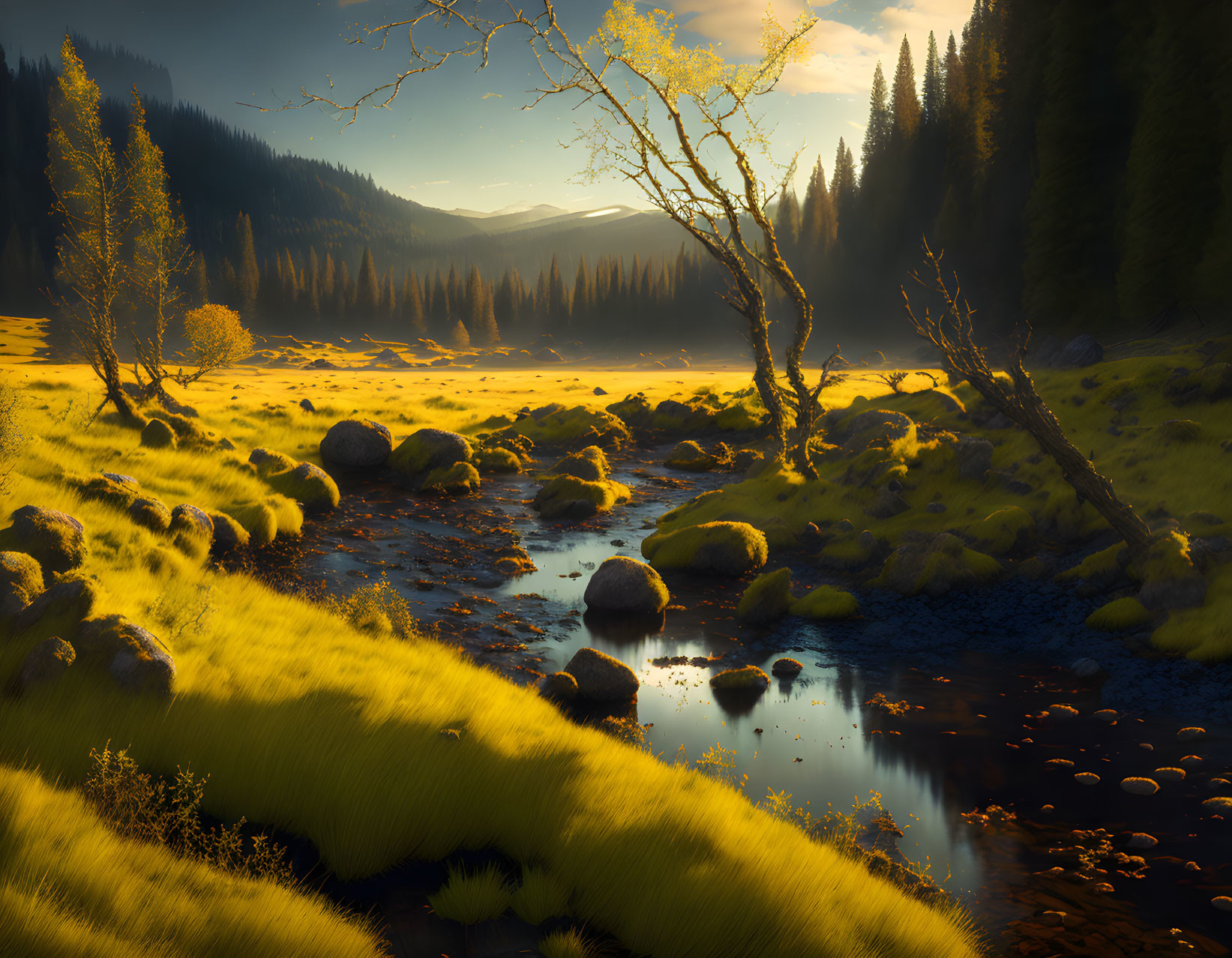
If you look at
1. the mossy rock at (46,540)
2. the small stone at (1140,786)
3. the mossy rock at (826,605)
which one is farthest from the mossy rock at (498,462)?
the small stone at (1140,786)

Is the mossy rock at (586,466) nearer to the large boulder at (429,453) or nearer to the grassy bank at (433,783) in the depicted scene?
the large boulder at (429,453)

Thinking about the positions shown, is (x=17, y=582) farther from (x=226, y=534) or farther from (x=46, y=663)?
(x=226, y=534)

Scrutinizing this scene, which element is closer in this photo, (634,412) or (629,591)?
(629,591)

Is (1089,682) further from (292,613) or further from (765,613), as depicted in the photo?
(292,613)

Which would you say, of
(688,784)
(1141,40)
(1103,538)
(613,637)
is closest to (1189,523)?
(1103,538)

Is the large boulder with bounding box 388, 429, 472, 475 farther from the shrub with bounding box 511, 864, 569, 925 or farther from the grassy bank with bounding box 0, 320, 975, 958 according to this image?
the shrub with bounding box 511, 864, 569, 925

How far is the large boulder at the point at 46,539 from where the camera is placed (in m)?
9.66

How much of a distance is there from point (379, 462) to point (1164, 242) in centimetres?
3721

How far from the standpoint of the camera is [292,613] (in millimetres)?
10781

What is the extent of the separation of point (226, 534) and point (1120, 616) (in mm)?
16903

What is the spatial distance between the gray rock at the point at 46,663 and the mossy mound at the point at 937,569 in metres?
12.8

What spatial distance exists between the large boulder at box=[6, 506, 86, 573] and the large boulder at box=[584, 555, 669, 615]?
26.4 ft

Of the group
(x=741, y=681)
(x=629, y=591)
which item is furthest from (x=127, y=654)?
(x=629, y=591)

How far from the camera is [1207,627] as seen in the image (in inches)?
444
